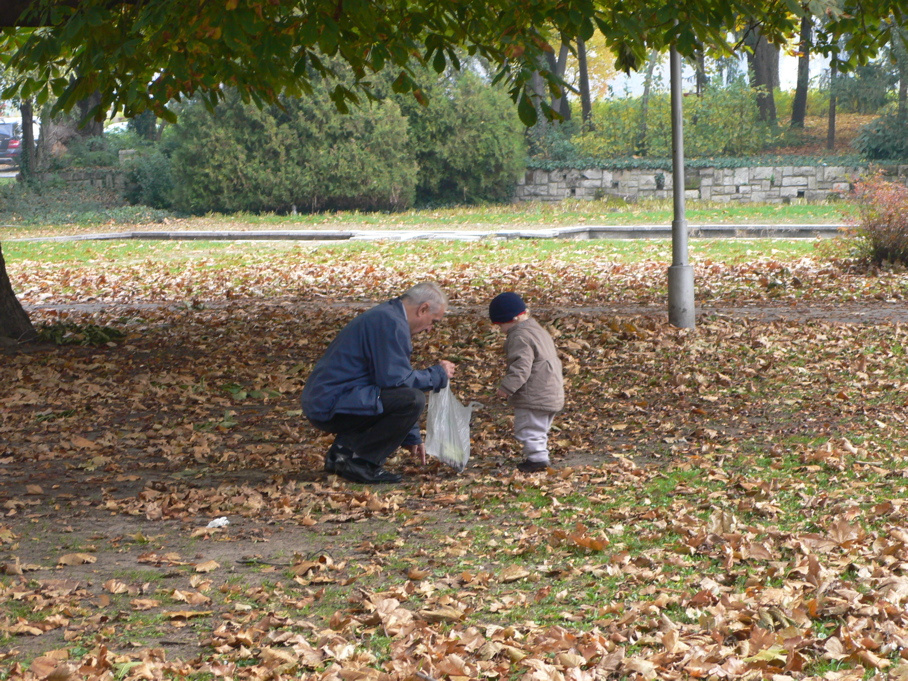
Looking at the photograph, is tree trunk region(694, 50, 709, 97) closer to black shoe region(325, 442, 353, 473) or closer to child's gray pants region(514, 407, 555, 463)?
child's gray pants region(514, 407, 555, 463)

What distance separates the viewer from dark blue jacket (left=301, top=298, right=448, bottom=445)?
579 cm

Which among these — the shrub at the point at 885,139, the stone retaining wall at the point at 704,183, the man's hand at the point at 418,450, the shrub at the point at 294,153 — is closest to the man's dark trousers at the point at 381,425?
→ the man's hand at the point at 418,450

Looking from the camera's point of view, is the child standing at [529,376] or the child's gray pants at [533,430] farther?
the child's gray pants at [533,430]

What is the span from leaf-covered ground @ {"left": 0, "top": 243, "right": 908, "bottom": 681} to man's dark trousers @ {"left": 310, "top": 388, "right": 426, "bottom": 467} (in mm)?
245

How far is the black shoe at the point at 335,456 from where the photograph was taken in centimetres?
612

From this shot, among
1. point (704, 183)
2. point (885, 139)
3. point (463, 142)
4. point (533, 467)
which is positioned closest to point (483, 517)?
point (533, 467)

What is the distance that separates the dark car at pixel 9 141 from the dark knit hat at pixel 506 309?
4762cm

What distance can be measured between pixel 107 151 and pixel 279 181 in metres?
9.09

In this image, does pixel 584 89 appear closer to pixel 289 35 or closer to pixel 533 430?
pixel 289 35

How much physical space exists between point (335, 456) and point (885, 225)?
10449 mm

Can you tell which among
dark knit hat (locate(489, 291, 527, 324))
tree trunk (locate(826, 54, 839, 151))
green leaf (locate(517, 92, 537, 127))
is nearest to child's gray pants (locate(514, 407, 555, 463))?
dark knit hat (locate(489, 291, 527, 324))

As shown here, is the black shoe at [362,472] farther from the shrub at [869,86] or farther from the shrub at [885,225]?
the shrub at [869,86]

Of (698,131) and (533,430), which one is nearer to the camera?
(533,430)

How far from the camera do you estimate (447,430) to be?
6023 millimetres
